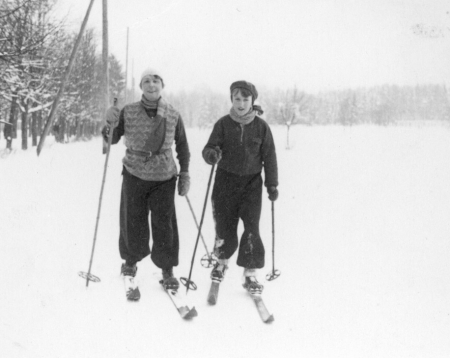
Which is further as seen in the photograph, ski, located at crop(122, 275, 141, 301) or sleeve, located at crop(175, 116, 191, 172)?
sleeve, located at crop(175, 116, 191, 172)

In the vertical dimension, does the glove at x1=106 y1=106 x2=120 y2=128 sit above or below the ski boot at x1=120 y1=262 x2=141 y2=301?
above

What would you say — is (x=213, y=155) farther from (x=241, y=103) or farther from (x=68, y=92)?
(x=68, y=92)

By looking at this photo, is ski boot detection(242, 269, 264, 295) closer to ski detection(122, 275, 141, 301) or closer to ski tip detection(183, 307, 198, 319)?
ski tip detection(183, 307, 198, 319)

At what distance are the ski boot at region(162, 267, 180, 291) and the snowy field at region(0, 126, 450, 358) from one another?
4.1 inches

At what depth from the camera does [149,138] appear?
137 inches

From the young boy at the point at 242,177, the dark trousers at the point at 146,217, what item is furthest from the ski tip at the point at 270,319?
the dark trousers at the point at 146,217

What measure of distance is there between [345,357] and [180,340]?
119cm

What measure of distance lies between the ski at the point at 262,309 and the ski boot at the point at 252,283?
0.11ft

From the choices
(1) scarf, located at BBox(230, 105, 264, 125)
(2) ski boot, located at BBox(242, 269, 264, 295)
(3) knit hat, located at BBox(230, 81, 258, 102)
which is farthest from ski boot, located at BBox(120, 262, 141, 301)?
(3) knit hat, located at BBox(230, 81, 258, 102)

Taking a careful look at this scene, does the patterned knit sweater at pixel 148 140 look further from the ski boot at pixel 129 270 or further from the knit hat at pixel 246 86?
the ski boot at pixel 129 270

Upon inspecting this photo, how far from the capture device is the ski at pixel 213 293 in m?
3.39

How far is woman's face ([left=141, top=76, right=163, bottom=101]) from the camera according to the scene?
3.43 metres

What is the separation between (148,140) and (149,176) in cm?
33

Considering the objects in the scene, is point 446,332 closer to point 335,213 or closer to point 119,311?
point 119,311
